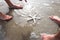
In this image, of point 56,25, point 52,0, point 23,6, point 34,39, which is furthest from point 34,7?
point 34,39

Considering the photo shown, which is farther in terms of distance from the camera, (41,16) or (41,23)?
(41,16)

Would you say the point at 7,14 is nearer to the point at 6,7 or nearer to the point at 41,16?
the point at 6,7

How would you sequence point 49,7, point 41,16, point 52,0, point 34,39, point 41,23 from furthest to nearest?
point 52,0 < point 49,7 < point 41,16 < point 41,23 < point 34,39

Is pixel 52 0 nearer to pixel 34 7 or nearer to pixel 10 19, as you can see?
pixel 34 7

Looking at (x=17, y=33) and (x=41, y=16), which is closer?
(x=17, y=33)

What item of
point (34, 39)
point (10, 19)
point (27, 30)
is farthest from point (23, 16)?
point (34, 39)

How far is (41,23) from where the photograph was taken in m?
2.38

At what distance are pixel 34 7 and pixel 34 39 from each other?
34.4 inches

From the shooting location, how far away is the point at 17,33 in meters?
2.17

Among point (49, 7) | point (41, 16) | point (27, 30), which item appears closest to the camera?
point (27, 30)

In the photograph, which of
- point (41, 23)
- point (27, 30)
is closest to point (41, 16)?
point (41, 23)

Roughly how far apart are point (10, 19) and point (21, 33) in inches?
14.4

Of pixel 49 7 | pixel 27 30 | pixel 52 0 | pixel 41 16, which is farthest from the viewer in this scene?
pixel 52 0

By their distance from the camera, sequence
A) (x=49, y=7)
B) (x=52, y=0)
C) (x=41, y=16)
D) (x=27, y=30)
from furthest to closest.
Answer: (x=52, y=0) < (x=49, y=7) < (x=41, y=16) < (x=27, y=30)
